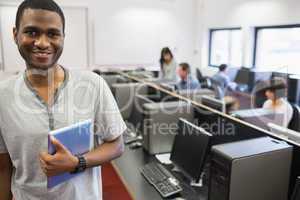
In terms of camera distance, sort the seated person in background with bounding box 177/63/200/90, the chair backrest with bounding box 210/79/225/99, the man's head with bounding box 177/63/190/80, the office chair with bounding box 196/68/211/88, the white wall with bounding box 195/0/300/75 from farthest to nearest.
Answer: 1. the office chair with bounding box 196/68/211/88
2. the white wall with bounding box 195/0/300/75
3. the chair backrest with bounding box 210/79/225/99
4. the man's head with bounding box 177/63/190/80
5. the seated person in background with bounding box 177/63/200/90

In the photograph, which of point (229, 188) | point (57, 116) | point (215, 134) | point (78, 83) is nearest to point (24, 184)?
point (57, 116)

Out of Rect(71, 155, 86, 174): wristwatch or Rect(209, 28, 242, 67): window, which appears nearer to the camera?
Rect(71, 155, 86, 174): wristwatch

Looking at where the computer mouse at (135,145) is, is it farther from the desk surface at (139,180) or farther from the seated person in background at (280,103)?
the seated person in background at (280,103)

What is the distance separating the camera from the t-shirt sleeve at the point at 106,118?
1040mm

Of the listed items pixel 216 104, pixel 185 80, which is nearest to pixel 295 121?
pixel 216 104

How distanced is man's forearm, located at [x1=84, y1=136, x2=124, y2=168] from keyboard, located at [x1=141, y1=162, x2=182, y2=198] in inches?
27.1

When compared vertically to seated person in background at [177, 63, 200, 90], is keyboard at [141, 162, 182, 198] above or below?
below

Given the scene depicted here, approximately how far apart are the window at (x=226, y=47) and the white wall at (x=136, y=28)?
0.65m

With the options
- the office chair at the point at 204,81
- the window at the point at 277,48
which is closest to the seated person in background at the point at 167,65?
the office chair at the point at 204,81

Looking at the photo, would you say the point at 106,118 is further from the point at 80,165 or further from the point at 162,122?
the point at 162,122

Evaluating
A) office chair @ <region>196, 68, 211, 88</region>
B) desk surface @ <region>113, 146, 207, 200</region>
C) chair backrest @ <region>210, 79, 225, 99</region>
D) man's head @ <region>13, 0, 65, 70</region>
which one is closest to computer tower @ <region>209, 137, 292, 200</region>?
desk surface @ <region>113, 146, 207, 200</region>

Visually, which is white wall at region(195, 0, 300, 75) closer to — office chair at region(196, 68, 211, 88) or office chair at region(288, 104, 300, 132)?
office chair at region(196, 68, 211, 88)

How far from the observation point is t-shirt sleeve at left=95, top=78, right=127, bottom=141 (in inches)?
40.9

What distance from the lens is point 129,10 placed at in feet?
23.9
